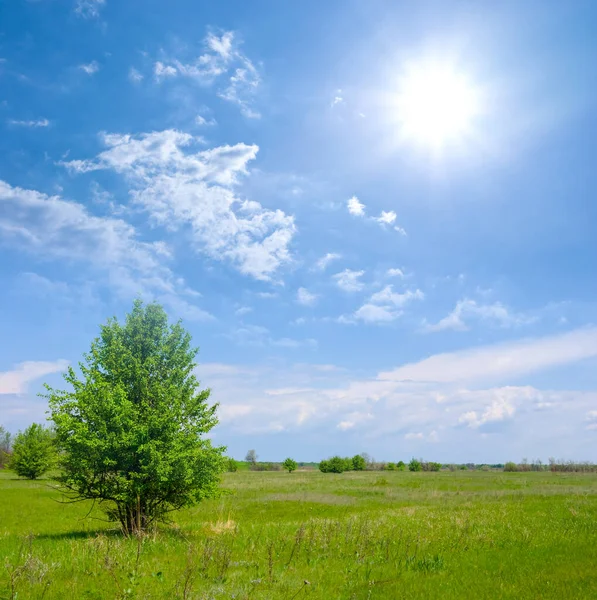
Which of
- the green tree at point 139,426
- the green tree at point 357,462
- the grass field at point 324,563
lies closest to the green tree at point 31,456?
the grass field at point 324,563

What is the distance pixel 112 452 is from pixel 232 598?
27.4 ft

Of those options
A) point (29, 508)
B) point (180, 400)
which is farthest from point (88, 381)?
point (29, 508)

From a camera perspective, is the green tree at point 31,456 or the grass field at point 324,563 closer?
the grass field at point 324,563

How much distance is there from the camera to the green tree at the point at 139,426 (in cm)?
1566

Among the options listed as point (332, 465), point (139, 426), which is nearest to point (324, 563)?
point (139, 426)

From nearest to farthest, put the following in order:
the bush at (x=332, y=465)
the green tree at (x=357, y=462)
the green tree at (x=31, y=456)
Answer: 1. the green tree at (x=31, y=456)
2. the bush at (x=332, y=465)
3. the green tree at (x=357, y=462)

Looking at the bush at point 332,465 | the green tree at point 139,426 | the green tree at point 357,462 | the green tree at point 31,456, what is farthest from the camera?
the green tree at point 357,462

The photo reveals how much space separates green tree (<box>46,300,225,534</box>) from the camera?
15.7 meters

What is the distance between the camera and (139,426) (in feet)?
51.5

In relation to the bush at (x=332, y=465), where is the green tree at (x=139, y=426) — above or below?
above

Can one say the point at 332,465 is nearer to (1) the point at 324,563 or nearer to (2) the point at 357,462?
(2) the point at 357,462

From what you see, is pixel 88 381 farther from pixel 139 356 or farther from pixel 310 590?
pixel 310 590

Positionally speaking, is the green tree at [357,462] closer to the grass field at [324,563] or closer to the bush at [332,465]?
the bush at [332,465]

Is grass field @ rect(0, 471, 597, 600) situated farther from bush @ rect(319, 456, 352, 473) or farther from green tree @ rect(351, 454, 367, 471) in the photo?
green tree @ rect(351, 454, 367, 471)
